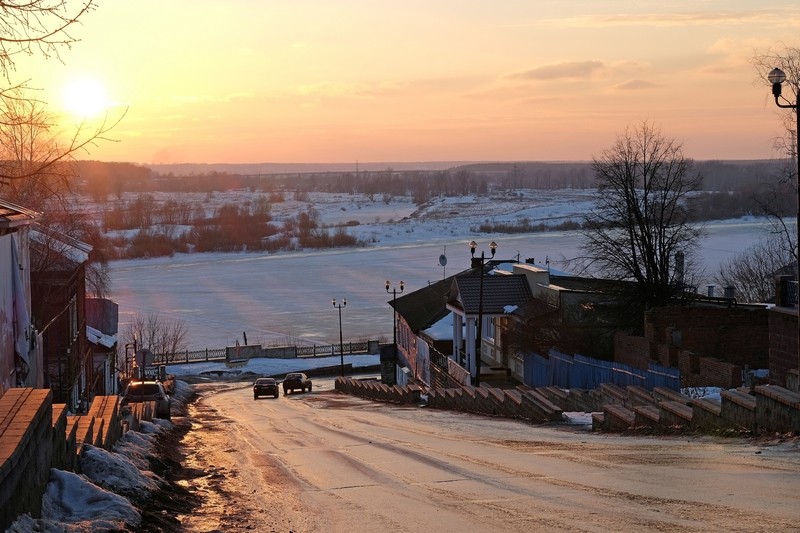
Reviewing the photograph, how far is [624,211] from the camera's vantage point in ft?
143

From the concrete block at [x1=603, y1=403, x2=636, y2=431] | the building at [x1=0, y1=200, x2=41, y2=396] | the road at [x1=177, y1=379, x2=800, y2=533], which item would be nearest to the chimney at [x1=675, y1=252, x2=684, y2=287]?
the concrete block at [x1=603, y1=403, x2=636, y2=431]

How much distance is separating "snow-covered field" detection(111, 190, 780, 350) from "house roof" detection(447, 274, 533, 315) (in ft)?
67.8

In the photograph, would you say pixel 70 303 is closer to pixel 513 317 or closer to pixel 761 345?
pixel 513 317

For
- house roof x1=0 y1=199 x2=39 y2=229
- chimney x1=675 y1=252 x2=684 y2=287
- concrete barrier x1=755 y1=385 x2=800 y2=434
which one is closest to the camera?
house roof x1=0 y1=199 x2=39 y2=229

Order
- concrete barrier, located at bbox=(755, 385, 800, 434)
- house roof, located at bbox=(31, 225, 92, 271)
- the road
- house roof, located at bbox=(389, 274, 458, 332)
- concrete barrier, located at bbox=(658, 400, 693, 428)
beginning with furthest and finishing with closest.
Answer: house roof, located at bbox=(389, 274, 458, 332), house roof, located at bbox=(31, 225, 92, 271), concrete barrier, located at bbox=(658, 400, 693, 428), concrete barrier, located at bbox=(755, 385, 800, 434), the road

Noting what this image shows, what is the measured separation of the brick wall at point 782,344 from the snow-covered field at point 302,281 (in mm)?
40039

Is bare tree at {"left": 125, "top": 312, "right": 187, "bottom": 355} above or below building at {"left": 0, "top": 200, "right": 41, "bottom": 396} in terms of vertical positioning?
below

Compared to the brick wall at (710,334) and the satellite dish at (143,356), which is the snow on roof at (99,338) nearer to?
the satellite dish at (143,356)

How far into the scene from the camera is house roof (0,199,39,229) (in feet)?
42.2

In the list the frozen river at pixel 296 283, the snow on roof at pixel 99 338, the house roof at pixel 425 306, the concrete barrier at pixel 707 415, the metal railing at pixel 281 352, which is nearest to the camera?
the concrete barrier at pixel 707 415

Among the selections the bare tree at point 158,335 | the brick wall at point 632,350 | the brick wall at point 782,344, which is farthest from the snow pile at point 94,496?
the bare tree at point 158,335

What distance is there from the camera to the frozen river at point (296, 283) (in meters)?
78.3

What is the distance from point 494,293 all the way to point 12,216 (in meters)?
28.0

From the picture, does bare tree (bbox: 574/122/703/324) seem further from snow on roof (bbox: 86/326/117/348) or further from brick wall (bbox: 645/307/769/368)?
snow on roof (bbox: 86/326/117/348)
